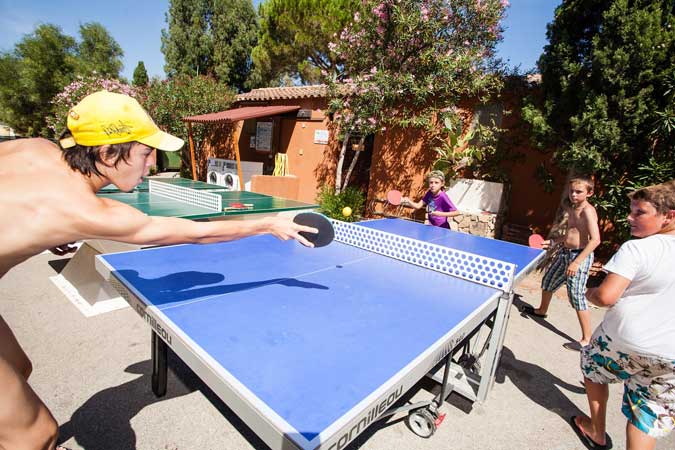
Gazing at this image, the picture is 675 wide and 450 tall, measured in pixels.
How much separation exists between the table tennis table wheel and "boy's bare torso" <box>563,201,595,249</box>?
2.93 m

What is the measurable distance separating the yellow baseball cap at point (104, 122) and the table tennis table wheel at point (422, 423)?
2595 millimetres

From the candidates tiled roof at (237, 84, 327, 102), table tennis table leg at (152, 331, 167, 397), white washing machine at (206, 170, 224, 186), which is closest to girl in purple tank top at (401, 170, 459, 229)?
table tennis table leg at (152, 331, 167, 397)

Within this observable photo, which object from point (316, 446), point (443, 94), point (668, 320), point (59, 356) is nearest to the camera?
point (316, 446)

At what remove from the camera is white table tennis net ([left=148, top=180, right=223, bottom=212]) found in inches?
242

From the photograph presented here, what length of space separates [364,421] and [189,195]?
21.3 feet

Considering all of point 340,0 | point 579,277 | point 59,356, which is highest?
point 340,0

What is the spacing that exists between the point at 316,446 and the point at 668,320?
2.20 metres

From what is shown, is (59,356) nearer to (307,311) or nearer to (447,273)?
(307,311)

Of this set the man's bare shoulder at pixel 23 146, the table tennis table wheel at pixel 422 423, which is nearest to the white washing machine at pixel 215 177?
the man's bare shoulder at pixel 23 146

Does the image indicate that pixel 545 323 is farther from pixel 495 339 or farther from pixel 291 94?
pixel 291 94

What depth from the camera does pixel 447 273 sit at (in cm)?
295

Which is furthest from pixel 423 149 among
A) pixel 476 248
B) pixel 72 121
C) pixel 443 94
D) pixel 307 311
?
pixel 72 121

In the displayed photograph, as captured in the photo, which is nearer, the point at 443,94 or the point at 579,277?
the point at 579,277

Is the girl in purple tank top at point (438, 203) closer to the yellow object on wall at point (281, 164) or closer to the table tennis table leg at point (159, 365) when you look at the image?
the table tennis table leg at point (159, 365)
